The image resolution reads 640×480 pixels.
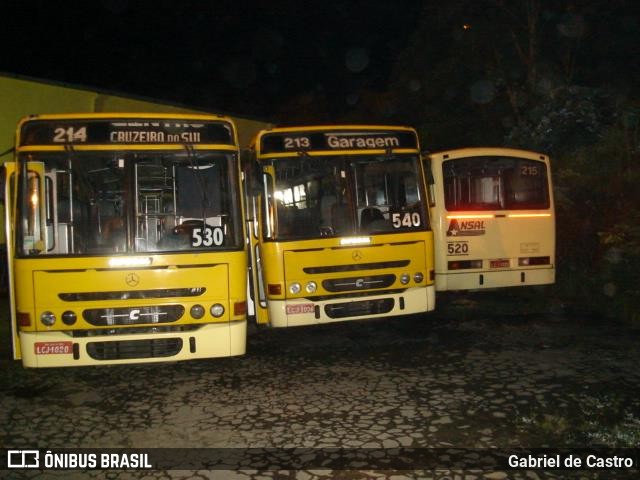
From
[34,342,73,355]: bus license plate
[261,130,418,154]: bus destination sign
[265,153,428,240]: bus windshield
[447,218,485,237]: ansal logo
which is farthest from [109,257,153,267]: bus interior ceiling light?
[447,218,485,237]: ansal logo

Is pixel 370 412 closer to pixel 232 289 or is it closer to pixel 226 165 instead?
pixel 232 289

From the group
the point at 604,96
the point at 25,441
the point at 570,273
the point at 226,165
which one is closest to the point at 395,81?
the point at 604,96

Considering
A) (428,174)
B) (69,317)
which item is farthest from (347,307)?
(69,317)

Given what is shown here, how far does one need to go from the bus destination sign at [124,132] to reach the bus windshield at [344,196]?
5.02ft

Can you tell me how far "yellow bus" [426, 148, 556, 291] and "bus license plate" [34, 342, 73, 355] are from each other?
6440 millimetres

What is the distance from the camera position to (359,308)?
26.1ft

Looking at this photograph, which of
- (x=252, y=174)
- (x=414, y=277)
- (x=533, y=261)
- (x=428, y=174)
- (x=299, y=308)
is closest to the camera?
→ (x=252, y=174)

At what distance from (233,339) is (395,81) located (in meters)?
24.9

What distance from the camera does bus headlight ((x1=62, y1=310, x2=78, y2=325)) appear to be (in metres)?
6.03

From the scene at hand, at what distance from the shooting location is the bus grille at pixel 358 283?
7.85m

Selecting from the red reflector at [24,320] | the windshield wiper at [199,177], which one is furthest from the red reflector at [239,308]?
the red reflector at [24,320]

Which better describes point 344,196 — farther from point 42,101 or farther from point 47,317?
point 42,101

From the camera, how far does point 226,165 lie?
21.0ft

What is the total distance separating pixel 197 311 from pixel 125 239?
107cm
